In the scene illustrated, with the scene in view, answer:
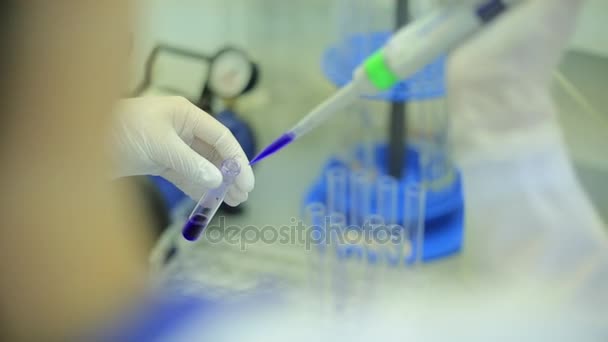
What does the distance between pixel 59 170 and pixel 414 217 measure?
2.09 ft

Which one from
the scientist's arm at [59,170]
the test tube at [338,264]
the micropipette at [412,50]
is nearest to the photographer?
the scientist's arm at [59,170]

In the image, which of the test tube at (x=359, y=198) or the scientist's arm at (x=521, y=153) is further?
the test tube at (x=359, y=198)

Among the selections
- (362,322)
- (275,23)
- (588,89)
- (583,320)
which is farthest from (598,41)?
(275,23)

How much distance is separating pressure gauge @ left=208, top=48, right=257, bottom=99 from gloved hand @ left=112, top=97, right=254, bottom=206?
16.2 inches

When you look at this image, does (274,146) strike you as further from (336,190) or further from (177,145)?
(336,190)

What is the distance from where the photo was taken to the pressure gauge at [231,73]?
3.09 ft

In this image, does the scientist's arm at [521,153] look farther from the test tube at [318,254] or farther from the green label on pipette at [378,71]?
the test tube at [318,254]

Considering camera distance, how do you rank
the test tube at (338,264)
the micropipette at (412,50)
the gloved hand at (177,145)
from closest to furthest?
the gloved hand at (177,145) < the micropipette at (412,50) < the test tube at (338,264)

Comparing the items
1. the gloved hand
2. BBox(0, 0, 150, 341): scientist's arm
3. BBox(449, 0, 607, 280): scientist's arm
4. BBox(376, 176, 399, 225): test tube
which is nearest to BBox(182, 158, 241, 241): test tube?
the gloved hand

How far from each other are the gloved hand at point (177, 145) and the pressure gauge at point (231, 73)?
41 cm

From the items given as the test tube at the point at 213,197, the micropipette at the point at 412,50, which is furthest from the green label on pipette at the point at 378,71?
→ the test tube at the point at 213,197

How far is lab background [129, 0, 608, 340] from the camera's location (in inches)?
27.8

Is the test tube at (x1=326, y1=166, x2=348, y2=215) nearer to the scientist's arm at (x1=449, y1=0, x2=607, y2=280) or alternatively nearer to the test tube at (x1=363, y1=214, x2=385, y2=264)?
the test tube at (x1=363, y1=214, x2=385, y2=264)

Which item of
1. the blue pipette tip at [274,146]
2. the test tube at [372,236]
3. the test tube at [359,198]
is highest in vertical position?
the test tube at [359,198]
